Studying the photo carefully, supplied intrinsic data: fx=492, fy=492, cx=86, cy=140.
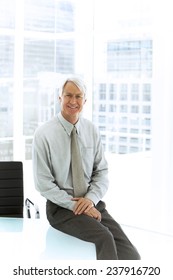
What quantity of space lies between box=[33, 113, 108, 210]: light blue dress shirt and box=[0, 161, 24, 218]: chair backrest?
0.48 meters

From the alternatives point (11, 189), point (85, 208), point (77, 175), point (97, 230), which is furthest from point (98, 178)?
point (11, 189)

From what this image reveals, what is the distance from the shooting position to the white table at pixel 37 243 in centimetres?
202

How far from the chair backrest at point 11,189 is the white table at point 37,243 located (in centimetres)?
49

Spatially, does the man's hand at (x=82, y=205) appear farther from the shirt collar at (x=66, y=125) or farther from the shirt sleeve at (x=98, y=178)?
the shirt collar at (x=66, y=125)

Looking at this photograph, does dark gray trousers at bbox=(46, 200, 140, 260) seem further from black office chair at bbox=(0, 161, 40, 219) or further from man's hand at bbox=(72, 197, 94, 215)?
black office chair at bbox=(0, 161, 40, 219)

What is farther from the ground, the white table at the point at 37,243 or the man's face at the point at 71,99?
the man's face at the point at 71,99

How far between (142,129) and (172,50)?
33.7 inches

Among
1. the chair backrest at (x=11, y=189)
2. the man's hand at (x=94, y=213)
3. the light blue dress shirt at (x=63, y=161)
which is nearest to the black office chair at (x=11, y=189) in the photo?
the chair backrest at (x=11, y=189)

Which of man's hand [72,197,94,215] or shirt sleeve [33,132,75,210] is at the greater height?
shirt sleeve [33,132,75,210]

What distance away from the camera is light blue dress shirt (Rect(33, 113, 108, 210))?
261 centimetres

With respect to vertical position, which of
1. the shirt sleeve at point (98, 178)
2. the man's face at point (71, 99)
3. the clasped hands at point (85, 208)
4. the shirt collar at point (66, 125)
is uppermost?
the man's face at point (71, 99)

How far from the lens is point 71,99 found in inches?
107

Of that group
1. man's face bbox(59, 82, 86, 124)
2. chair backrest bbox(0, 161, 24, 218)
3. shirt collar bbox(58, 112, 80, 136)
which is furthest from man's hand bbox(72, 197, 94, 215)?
chair backrest bbox(0, 161, 24, 218)

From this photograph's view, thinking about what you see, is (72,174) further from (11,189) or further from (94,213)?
(11,189)
